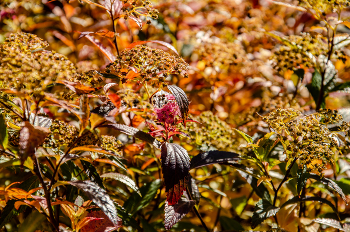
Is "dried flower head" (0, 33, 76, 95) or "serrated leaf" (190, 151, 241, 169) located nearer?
"dried flower head" (0, 33, 76, 95)

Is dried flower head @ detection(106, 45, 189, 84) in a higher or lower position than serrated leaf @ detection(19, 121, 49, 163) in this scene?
higher

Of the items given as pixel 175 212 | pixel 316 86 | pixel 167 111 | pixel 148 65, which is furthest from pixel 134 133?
pixel 316 86

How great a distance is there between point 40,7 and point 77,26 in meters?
0.31

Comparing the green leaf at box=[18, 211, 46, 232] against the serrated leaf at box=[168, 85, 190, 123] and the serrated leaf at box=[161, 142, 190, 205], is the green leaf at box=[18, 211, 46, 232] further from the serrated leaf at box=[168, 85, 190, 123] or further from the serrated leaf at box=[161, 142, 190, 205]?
the serrated leaf at box=[168, 85, 190, 123]

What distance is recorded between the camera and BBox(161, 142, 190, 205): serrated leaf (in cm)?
99

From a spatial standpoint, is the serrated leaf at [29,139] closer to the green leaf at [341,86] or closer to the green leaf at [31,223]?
the green leaf at [31,223]

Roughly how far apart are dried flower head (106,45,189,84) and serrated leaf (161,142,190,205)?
0.80ft

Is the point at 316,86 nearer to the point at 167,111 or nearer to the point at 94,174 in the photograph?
the point at 167,111

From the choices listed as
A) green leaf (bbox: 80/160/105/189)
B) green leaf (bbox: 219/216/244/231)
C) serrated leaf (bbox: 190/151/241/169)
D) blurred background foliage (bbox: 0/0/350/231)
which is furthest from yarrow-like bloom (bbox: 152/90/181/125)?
green leaf (bbox: 219/216/244/231)

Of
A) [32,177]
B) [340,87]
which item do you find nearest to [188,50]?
[340,87]

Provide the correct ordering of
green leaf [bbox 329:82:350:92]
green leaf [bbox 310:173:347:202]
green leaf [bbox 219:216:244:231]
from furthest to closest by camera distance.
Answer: green leaf [bbox 329:82:350:92] < green leaf [bbox 219:216:244:231] < green leaf [bbox 310:173:347:202]

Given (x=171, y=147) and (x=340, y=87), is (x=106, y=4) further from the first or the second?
(x=340, y=87)

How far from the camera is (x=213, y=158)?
3.85 feet

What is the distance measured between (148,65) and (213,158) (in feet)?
1.41
